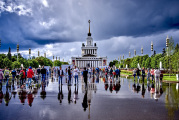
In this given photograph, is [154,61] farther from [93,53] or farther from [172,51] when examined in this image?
[93,53]

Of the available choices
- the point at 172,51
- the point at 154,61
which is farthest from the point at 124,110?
the point at 154,61

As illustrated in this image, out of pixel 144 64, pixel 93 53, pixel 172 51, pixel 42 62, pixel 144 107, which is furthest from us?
pixel 93 53

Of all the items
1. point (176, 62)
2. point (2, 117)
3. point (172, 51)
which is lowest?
point (2, 117)

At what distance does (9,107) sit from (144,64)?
243 feet

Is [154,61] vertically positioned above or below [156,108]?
above

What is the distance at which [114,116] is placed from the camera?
7.88 m

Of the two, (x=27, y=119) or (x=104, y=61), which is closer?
(x=27, y=119)

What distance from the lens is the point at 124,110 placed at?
890 centimetres

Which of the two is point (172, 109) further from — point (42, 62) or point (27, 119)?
point (42, 62)

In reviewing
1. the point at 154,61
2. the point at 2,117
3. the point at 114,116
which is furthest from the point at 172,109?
the point at 154,61

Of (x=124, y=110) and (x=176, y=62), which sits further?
(x=176, y=62)

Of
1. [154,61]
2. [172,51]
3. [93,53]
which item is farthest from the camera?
[93,53]

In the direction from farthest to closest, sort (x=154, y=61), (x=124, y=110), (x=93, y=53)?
1. (x=93, y=53)
2. (x=154, y=61)
3. (x=124, y=110)

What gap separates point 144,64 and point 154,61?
9874mm
